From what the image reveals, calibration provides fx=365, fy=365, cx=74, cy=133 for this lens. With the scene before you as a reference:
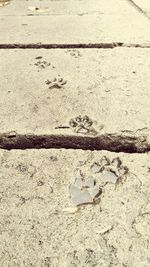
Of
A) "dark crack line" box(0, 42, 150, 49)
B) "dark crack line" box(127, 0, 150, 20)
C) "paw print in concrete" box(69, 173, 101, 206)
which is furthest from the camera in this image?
"dark crack line" box(127, 0, 150, 20)

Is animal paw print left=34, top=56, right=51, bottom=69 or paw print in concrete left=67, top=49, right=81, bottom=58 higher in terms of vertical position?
paw print in concrete left=67, top=49, right=81, bottom=58

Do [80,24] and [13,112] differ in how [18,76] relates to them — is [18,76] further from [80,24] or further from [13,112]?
[80,24]

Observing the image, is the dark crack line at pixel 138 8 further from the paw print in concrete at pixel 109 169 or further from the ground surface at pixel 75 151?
the paw print in concrete at pixel 109 169

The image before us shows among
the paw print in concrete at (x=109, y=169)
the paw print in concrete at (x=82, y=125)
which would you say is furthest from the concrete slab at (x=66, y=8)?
the paw print in concrete at (x=109, y=169)

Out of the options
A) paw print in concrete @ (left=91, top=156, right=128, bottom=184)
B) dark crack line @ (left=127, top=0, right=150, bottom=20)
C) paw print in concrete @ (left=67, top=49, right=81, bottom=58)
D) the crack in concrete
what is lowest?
paw print in concrete @ (left=91, top=156, right=128, bottom=184)

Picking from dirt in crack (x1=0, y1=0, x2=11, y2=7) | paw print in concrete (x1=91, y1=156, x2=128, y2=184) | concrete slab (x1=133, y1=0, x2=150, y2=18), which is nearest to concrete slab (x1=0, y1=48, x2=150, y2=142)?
paw print in concrete (x1=91, y1=156, x2=128, y2=184)

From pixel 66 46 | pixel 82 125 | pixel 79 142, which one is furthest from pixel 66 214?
pixel 66 46

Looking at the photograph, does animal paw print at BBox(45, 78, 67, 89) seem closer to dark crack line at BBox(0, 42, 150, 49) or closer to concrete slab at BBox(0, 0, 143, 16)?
dark crack line at BBox(0, 42, 150, 49)

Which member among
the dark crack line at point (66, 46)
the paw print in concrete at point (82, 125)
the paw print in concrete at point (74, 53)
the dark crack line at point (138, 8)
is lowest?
the paw print in concrete at point (82, 125)
